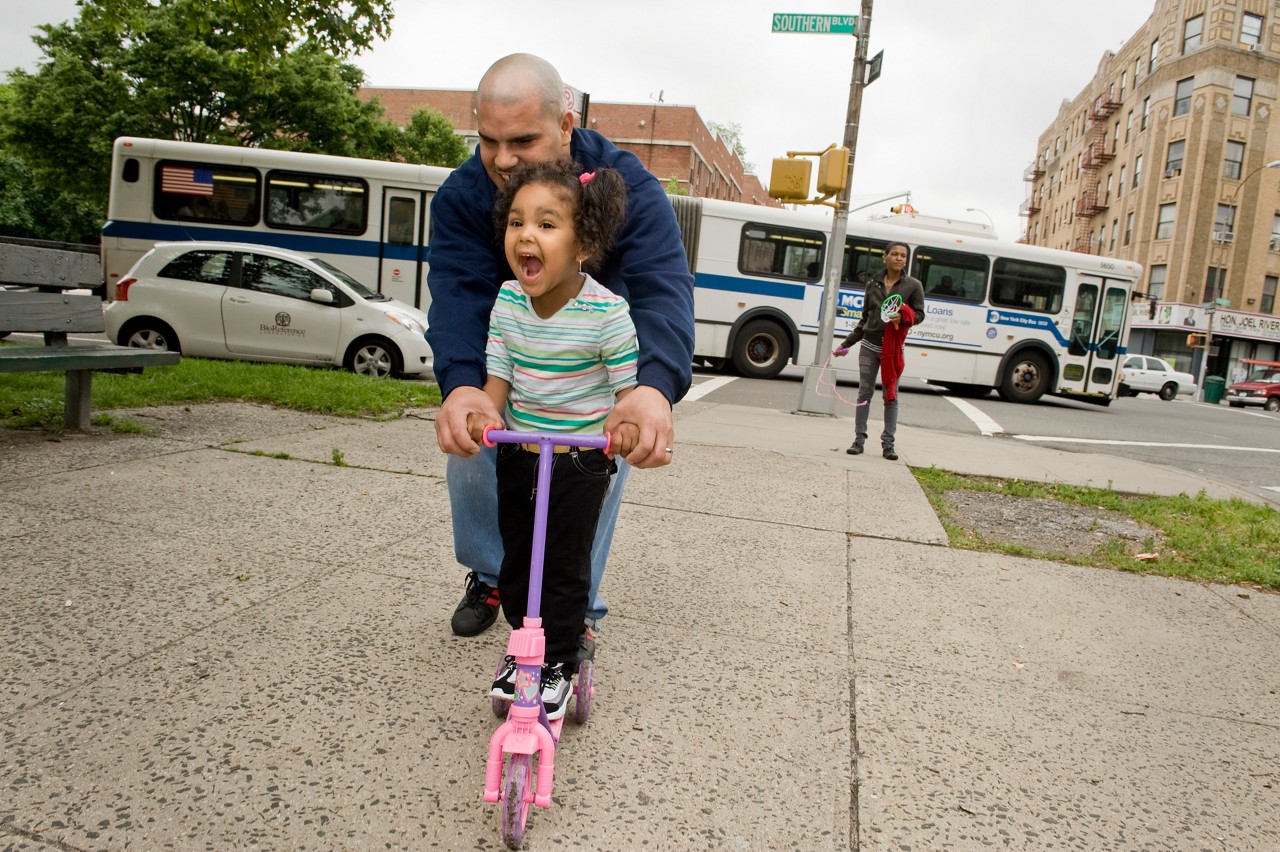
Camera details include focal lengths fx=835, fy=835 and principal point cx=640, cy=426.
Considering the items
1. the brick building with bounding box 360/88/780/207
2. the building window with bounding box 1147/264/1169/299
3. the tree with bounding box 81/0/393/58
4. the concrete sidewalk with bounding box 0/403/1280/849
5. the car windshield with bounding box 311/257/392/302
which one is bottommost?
the concrete sidewalk with bounding box 0/403/1280/849

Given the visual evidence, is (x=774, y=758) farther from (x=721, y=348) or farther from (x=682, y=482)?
(x=721, y=348)

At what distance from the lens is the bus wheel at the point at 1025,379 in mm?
15523

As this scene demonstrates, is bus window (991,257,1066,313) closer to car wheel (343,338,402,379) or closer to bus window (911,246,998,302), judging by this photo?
bus window (911,246,998,302)

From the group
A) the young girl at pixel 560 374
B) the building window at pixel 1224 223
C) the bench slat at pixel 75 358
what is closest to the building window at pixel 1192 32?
the building window at pixel 1224 223

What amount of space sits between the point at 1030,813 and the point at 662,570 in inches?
72.9

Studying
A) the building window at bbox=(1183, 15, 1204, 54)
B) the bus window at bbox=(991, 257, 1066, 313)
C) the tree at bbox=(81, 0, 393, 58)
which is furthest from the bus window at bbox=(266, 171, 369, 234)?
the building window at bbox=(1183, 15, 1204, 54)

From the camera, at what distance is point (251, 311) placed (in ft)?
32.1

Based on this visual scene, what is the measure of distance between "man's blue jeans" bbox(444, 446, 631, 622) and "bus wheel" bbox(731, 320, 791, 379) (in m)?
13.0

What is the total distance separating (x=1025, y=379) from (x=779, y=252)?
521 cm

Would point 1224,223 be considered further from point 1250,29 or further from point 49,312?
point 49,312

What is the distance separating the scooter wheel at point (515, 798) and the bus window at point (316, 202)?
1361cm

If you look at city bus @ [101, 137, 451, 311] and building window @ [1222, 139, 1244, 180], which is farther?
building window @ [1222, 139, 1244, 180]

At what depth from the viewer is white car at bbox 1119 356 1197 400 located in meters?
30.0

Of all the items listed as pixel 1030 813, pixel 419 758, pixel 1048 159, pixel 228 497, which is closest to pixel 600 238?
pixel 419 758
